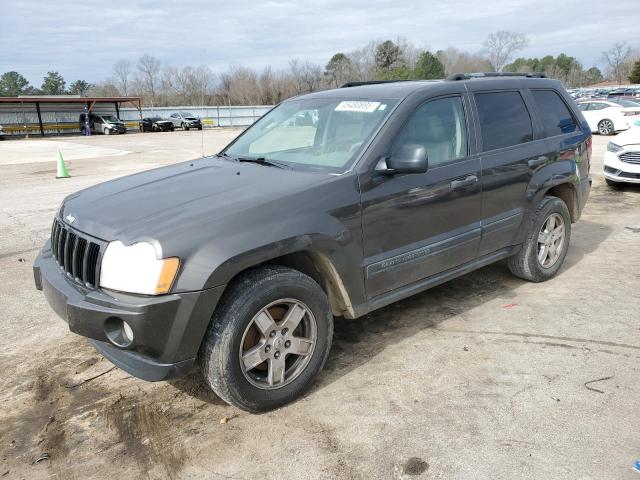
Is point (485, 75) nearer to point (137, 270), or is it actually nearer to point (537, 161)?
point (537, 161)

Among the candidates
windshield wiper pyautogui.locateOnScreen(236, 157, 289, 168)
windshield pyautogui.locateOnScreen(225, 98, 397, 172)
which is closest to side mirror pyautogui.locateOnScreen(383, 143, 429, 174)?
Result: windshield pyautogui.locateOnScreen(225, 98, 397, 172)

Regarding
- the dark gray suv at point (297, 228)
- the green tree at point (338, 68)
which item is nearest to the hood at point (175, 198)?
the dark gray suv at point (297, 228)

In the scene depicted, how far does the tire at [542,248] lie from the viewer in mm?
4832

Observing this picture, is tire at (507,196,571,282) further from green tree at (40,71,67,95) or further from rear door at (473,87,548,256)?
green tree at (40,71,67,95)

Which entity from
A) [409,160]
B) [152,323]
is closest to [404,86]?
[409,160]

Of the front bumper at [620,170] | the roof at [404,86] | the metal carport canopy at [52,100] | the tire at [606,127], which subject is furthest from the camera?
the metal carport canopy at [52,100]

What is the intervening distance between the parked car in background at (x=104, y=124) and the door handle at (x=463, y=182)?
39521 millimetres

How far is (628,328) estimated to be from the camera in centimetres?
408

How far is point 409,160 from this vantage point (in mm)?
3322

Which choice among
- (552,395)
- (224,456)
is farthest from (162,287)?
(552,395)

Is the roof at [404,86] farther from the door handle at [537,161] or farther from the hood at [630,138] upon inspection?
the hood at [630,138]

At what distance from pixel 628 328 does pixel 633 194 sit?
6579 mm

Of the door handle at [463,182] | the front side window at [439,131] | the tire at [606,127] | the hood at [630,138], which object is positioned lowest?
the tire at [606,127]

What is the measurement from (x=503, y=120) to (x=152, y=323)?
3309 millimetres
